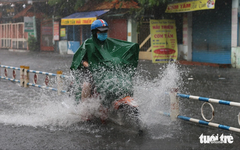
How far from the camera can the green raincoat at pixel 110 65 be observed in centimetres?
510

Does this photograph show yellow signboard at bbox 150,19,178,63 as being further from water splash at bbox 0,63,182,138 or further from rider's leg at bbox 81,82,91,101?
rider's leg at bbox 81,82,91,101

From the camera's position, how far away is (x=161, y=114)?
6.20m

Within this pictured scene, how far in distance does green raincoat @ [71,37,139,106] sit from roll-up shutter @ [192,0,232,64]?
11.3 meters

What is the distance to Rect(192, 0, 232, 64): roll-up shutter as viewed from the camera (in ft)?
51.7

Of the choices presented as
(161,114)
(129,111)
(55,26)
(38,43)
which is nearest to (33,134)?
(129,111)

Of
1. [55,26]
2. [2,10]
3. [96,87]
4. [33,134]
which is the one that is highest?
[2,10]

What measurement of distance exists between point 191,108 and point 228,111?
0.75 m

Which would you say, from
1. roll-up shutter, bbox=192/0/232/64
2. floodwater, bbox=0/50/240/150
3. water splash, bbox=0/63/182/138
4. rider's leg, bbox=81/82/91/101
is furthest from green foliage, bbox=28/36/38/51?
rider's leg, bbox=81/82/91/101

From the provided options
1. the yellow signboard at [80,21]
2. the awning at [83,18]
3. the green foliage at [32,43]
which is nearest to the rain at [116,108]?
the awning at [83,18]

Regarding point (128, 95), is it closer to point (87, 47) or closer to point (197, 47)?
point (87, 47)

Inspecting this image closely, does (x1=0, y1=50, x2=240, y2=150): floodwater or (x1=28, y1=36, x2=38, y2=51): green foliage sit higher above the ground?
(x1=28, y1=36, x2=38, y2=51): green foliage

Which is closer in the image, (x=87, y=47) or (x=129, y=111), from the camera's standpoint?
(x=129, y=111)

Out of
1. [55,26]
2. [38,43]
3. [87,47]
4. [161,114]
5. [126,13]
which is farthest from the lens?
[38,43]

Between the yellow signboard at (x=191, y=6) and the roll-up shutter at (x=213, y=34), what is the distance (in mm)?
1346
